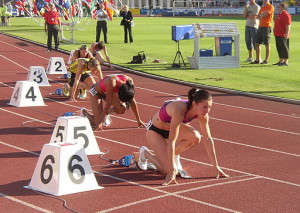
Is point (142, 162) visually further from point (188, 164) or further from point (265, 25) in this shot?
point (265, 25)

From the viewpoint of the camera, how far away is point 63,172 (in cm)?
765

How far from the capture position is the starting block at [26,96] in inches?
567

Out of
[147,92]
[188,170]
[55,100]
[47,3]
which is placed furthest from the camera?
[47,3]

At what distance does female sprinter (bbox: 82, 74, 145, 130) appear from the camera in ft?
36.1

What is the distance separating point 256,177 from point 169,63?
14.2 meters

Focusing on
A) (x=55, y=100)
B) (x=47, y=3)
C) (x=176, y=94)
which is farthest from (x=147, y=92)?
(x=47, y=3)

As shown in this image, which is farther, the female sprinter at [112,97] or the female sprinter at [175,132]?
the female sprinter at [112,97]

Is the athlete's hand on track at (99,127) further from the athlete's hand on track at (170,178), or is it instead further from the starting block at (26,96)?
the athlete's hand on track at (170,178)

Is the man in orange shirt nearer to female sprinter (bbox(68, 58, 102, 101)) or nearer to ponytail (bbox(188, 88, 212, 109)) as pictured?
female sprinter (bbox(68, 58, 102, 101))

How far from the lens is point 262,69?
2042 centimetres

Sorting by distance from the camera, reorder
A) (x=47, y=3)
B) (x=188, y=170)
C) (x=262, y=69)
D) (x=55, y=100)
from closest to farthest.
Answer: (x=188, y=170)
(x=55, y=100)
(x=262, y=69)
(x=47, y=3)

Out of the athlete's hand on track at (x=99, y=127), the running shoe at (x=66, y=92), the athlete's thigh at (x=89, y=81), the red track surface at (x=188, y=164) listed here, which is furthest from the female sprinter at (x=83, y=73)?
the athlete's hand on track at (x=99, y=127)

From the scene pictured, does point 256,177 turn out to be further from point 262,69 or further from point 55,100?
point 262,69

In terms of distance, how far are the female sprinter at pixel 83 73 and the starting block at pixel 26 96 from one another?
818 millimetres
